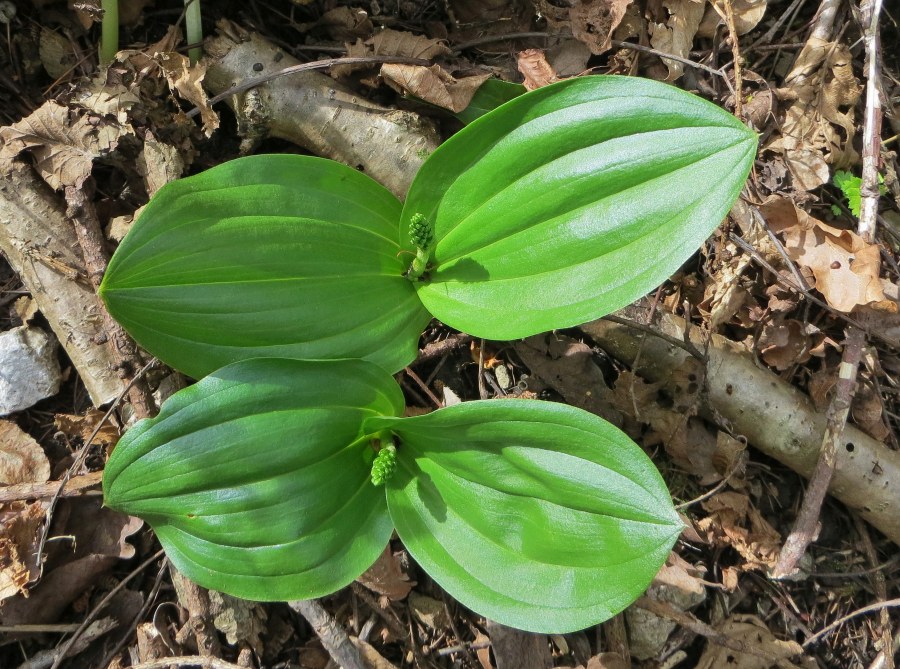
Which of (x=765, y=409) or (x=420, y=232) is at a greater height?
(x=420, y=232)

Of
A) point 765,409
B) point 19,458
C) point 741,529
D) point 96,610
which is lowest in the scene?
point 741,529

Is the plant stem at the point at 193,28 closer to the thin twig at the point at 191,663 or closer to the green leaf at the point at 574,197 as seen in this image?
the green leaf at the point at 574,197

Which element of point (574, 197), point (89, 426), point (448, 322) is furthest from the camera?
point (89, 426)

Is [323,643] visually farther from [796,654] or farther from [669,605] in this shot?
[796,654]

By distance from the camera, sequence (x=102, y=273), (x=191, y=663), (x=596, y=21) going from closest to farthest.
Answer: (x=191, y=663)
(x=102, y=273)
(x=596, y=21)

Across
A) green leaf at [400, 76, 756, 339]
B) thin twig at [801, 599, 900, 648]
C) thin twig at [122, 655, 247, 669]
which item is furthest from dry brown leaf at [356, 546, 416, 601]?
thin twig at [801, 599, 900, 648]

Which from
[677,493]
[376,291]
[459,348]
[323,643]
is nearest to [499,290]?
[376,291]

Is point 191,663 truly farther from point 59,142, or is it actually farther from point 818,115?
point 818,115

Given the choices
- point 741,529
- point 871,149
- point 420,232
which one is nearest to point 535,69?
point 420,232

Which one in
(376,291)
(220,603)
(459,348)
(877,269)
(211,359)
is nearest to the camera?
(211,359)
